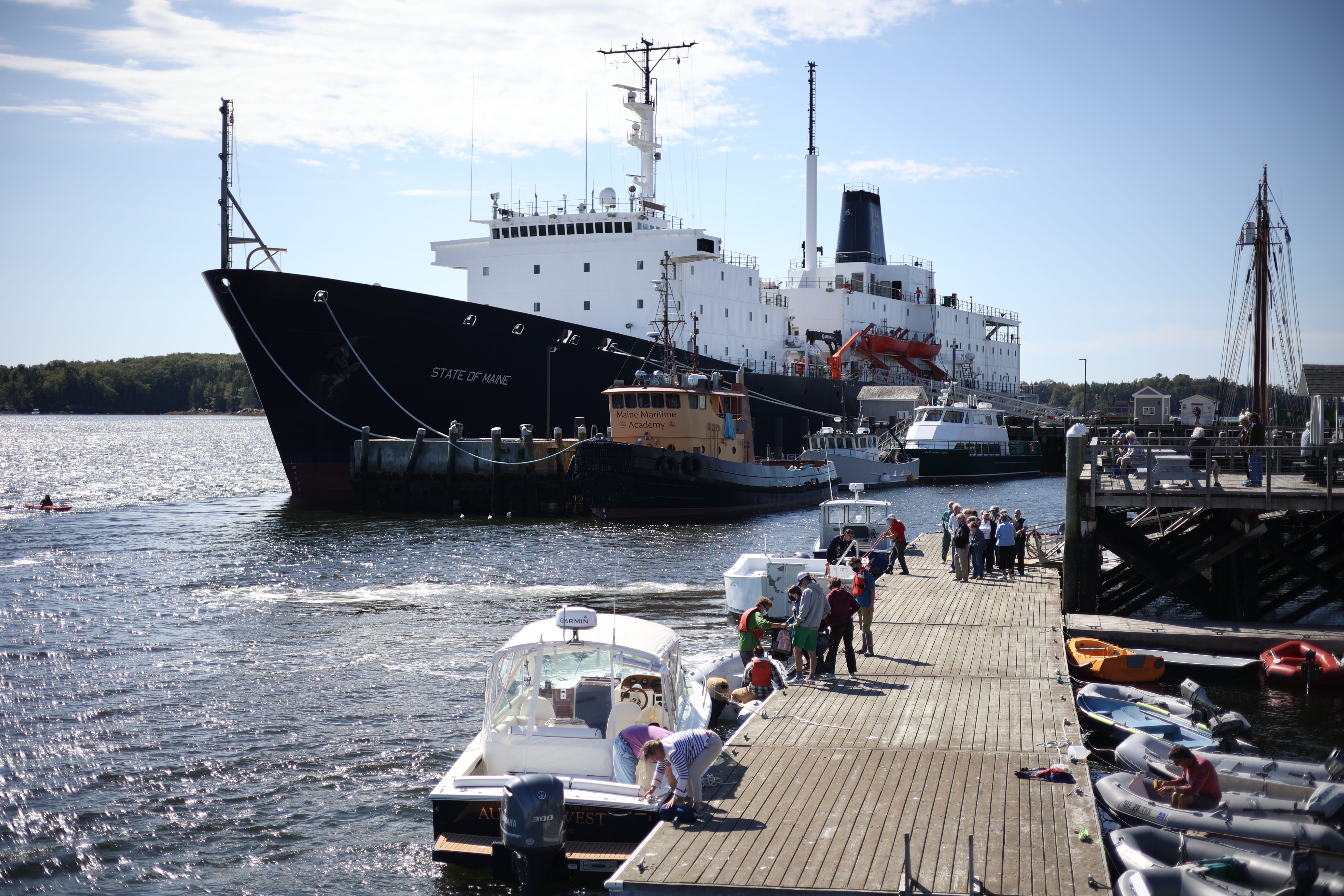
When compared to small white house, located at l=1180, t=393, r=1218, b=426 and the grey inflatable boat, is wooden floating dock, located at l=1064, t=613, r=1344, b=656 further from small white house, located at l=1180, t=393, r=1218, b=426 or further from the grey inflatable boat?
small white house, located at l=1180, t=393, r=1218, b=426

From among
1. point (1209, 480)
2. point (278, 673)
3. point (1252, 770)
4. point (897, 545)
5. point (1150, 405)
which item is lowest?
point (278, 673)

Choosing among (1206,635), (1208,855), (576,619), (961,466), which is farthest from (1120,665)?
(961,466)

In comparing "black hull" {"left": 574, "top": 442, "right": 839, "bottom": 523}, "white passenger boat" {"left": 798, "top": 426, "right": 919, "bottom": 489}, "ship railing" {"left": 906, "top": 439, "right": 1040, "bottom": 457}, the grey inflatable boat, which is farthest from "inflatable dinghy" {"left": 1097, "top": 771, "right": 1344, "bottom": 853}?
"ship railing" {"left": 906, "top": 439, "right": 1040, "bottom": 457}

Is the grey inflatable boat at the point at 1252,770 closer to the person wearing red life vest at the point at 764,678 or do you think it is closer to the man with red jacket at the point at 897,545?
the person wearing red life vest at the point at 764,678

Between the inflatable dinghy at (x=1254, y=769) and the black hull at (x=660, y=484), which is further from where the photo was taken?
the black hull at (x=660, y=484)

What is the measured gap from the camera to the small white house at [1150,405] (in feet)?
235

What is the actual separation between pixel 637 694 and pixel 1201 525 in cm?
1202

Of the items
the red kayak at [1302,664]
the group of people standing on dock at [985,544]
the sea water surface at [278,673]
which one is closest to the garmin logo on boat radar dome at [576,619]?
the sea water surface at [278,673]

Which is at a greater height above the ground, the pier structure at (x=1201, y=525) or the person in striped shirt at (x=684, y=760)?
the pier structure at (x=1201, y=525)

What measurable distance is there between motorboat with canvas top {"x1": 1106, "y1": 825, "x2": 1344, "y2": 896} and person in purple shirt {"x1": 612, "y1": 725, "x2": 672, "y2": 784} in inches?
143

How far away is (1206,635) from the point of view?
15.5 metres

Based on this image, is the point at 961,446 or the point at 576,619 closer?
the point at 576,619

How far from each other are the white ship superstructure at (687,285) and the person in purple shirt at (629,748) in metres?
30.0

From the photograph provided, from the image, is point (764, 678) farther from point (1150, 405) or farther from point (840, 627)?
point (1150, 405)
